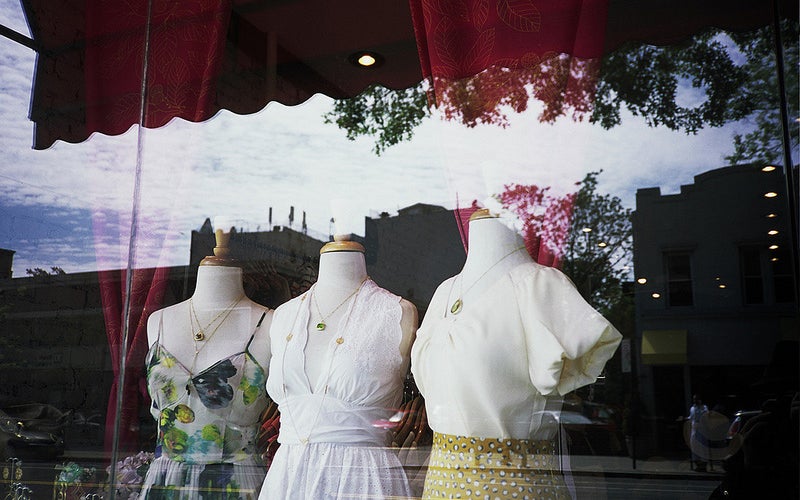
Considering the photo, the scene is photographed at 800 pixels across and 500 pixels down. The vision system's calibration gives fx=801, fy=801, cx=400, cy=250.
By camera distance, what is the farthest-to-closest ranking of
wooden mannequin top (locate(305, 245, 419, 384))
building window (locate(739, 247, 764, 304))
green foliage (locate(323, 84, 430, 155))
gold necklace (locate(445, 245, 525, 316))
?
green foliage (locate(323, 84, 430, 155)) < wooden mannequin top (locate(305, 245, 419, 384)) < gold necklace (locate(445, 245, 525, 316)) < building window (locate(739, 247, 764, 304))

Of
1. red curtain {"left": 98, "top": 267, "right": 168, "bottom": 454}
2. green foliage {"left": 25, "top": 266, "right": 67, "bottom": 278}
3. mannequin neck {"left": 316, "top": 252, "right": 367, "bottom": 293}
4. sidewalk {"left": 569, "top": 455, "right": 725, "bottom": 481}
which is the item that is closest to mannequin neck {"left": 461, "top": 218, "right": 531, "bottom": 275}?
mannequin neck {"left": 316, "top": 252, "right": 367, "bottom": 293}

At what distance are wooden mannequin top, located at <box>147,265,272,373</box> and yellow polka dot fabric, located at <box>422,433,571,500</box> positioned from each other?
0.75 m

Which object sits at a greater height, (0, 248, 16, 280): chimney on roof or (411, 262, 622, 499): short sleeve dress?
(0, 248, 16, 280): chimney on roof

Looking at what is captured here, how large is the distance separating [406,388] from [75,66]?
1960mm

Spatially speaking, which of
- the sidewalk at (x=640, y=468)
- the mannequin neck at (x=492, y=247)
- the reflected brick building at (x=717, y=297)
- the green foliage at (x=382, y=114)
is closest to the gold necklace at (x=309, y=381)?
the mannequin neck at (x=492, y=247)

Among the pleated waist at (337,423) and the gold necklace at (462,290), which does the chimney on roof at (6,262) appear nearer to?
the pleated waist at (337,423)

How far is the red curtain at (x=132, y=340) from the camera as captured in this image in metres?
2.64

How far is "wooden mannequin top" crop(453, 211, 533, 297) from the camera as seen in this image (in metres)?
1.99

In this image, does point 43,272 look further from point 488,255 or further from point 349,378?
point 488,255

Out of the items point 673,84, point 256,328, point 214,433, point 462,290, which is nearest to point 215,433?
point 214,433

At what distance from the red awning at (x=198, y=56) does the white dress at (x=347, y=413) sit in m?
0.88

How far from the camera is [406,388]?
7.05 feet

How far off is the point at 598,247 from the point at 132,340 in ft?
5.16

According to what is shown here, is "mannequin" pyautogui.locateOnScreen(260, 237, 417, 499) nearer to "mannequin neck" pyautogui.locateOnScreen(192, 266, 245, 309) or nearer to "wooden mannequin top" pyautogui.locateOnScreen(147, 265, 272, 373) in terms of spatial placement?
"wooden mannequin top" pyautogui.locateOnScreen(147, 265, 272, 373)
